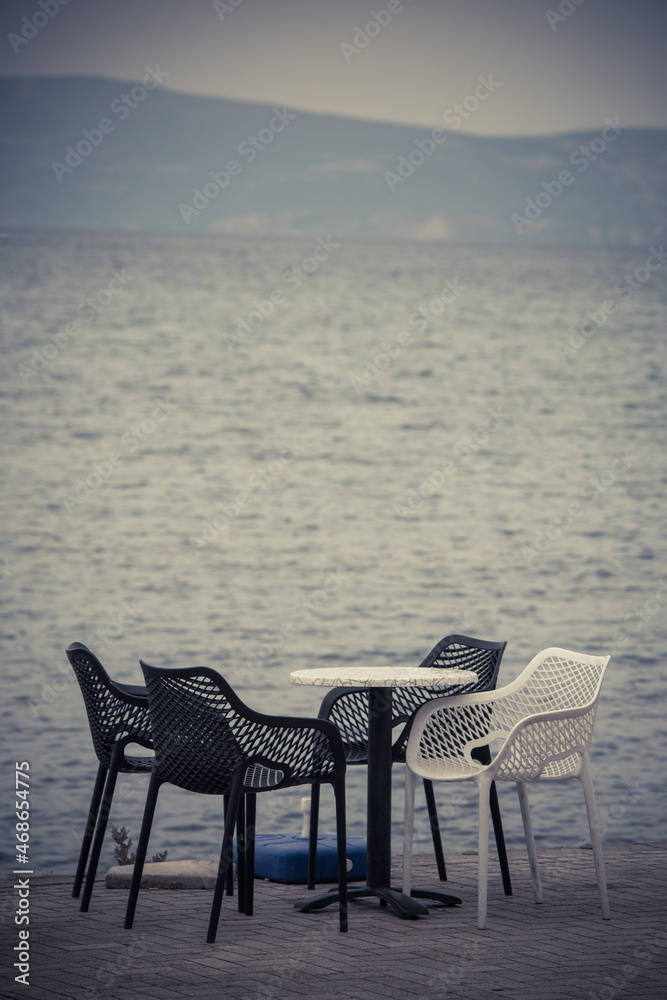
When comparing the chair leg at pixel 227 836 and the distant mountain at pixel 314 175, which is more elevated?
the distant mountain at pixel 314 175

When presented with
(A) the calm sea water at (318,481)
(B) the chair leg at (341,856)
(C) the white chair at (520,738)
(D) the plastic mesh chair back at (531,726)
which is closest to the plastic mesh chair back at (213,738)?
(B) the chair leg at (341,856)

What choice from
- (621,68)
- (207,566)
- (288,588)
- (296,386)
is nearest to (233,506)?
(207,566)

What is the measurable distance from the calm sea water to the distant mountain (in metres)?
1.86

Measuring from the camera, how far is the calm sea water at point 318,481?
12.6 meters

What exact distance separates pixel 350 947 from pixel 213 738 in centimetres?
88

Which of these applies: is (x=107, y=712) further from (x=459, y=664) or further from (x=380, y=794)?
(x=459, y=664)

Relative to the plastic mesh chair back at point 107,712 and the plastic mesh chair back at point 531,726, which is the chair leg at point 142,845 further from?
the plastic mesh chair back at point 531,726

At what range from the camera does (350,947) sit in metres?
4.75

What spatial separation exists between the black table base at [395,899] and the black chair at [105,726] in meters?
0.84

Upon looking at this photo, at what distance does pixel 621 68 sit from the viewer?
160 ft

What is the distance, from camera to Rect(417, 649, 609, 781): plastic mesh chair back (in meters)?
5.12

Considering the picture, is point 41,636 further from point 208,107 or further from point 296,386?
point 208,107

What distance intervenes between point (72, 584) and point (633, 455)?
56.2 ft

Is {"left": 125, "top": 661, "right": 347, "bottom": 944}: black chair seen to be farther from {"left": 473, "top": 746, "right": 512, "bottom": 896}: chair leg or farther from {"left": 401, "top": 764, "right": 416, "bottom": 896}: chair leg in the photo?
{"left": 473, "top": 746, "right": 512, "bottom": 896}: chair leg
